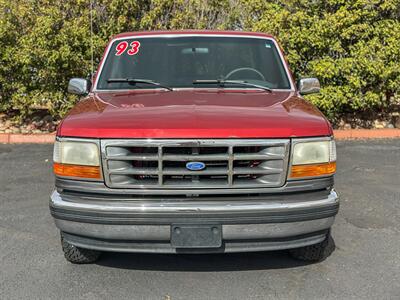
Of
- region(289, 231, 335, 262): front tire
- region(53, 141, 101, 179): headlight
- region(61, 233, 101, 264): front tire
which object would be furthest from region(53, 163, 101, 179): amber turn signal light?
region(289, 231, 335, 262): front tire

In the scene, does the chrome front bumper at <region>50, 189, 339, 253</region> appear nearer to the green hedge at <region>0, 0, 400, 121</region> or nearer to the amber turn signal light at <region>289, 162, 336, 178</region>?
the amber turn signal light at <region>289, 162, 336, 178</region>

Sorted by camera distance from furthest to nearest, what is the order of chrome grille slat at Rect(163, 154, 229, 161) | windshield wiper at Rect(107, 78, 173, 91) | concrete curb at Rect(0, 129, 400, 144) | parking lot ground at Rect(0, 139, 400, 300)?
concrete curb at Rect(0, 129, 400, 144)
windshield wiper at Rect(107, 78, 173, 91)
parking lot ground at Rect(0, 139, 400, 300)
chrome grille slat at Rect(163, 154, 229, 161)

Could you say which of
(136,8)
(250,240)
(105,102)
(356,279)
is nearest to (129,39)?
(105,102)

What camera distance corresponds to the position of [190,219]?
2953 millimetres

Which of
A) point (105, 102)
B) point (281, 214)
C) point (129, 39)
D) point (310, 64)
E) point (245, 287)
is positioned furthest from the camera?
point (310, 64)

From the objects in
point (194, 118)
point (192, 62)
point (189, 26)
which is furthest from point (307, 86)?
point (189, 26)

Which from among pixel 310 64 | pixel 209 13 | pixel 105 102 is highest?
→ pixel 105 102

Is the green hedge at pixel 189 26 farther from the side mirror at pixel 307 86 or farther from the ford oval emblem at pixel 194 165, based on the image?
the ford oval emblem at pixel 194 165

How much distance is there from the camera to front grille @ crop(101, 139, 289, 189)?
2.95 metres

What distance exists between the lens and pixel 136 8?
9070 mm

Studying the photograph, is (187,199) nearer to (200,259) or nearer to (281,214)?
(281,214)

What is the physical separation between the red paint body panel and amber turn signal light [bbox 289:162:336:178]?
210 mm

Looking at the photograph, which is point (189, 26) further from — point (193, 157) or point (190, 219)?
point (190, 219)

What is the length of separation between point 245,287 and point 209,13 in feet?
23.7
